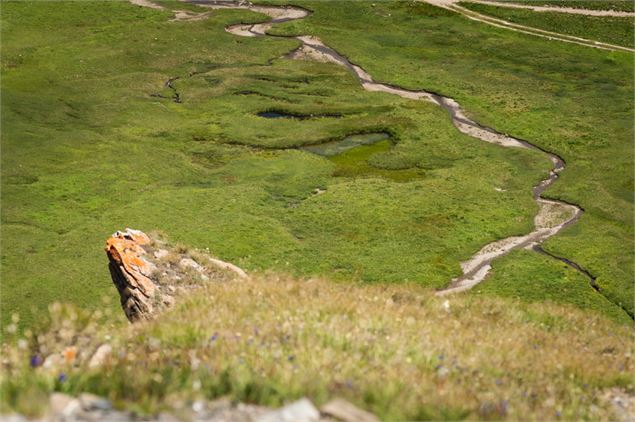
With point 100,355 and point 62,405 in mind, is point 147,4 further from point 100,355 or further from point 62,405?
point 62,405

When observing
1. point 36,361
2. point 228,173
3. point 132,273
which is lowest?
point 228,173

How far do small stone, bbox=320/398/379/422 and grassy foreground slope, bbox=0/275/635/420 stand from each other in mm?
159

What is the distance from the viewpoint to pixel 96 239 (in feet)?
113

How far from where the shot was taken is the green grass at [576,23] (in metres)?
75.2

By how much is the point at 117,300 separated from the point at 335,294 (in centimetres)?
1565

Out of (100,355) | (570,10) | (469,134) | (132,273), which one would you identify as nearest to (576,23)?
(570,10)

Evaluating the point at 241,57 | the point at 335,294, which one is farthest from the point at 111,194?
the point at 241,57

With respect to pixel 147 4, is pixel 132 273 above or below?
above

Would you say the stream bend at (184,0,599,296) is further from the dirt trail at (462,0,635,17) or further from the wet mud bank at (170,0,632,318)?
the dirt trail at (462,0,635,17)

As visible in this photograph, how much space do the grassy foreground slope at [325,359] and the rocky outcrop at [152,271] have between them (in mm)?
5216

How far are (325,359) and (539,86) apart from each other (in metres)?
55.3

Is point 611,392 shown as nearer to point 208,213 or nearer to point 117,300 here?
point 117,300

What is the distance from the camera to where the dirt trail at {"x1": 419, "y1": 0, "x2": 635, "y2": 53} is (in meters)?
72.8

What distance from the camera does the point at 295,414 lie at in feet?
28.5
